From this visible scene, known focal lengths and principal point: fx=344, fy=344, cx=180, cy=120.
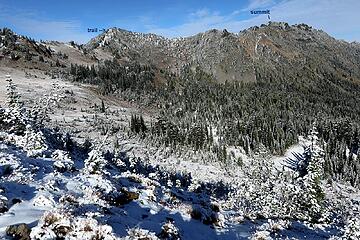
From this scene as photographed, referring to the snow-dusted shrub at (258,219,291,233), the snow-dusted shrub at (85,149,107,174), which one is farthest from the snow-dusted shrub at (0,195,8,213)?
the snow-dusted shrub at (258,219,291,233)

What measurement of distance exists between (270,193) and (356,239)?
30.5 metres

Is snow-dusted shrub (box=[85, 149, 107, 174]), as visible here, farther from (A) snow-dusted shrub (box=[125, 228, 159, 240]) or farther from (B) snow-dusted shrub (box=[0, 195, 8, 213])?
(A) snow-dusted shrub (box=[125, 228, 159, 240])

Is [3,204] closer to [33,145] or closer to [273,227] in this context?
[33,145]

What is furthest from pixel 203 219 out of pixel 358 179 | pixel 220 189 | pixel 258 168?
pixel 358 179

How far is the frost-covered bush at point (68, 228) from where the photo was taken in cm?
1541

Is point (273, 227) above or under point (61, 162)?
under

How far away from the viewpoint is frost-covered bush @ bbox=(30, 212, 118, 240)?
15410 millimetres

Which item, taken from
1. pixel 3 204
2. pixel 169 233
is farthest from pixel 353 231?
pixel 3 204

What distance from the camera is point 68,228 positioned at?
16.0 metres

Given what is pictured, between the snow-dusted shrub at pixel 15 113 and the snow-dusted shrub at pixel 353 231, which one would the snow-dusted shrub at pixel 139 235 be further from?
the snow-dusted shrub at pixel 15 113

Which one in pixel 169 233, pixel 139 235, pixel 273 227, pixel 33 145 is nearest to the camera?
pixel 139 235

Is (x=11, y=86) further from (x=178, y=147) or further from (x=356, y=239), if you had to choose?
(x=178, y=147)

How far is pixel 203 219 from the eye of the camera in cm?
2534

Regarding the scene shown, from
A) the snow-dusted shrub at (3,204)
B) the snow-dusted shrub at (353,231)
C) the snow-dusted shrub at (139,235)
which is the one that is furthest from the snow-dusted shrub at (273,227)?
the snow-dusted shrub at (3,204)
